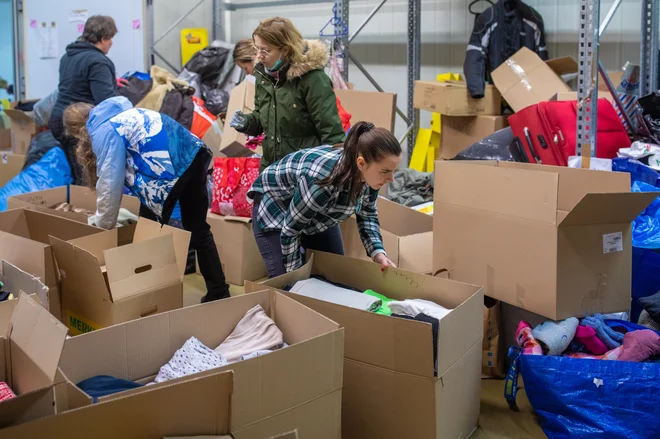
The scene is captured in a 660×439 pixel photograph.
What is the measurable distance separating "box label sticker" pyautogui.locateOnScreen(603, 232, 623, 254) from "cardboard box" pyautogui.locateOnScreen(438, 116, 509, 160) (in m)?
1.95

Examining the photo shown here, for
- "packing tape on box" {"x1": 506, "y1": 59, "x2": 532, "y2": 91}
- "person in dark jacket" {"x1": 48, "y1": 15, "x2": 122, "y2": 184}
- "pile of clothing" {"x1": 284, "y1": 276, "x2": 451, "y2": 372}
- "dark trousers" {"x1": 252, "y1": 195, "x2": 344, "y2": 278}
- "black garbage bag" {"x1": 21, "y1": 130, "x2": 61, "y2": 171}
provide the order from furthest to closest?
1. "black garbage bag" {"x1": 21, "y1": 130, "x2": 61, "y2": 171}
2. "packing tape on box" {"x1": 506, "y1": 59, "x2": 532, "y2": 91}
3. "person in dark jacket" {"x1": 48, "y1": 15, "x2": 122, "y2": 184}
4. "dark trousers" {"x1": 252, "y1": 195, "x2": 344, "y2": 278}
5. "pile of clothing" {"x1": 284, "y1": 276, "x2": 451, "y2": 372}

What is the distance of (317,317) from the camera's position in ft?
6.05

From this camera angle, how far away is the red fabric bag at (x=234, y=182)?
3773 mm

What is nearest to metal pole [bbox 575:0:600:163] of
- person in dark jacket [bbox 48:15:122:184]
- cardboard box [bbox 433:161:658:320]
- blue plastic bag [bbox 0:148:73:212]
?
cardboard box [bbox 433:161:658:320]

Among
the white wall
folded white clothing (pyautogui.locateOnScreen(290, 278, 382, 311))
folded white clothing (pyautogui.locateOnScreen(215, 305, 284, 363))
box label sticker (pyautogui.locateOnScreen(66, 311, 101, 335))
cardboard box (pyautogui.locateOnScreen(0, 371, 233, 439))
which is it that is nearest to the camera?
cardboard box (pyautogui.locateOnScreen(0, 371, 233, 439))

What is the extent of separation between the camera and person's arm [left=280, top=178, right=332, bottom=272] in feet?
7.13

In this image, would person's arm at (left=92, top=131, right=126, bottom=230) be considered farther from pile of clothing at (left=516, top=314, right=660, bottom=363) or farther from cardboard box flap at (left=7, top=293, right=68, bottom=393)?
pile of clothing at (left=516, top=314, right=660, bottom=363)

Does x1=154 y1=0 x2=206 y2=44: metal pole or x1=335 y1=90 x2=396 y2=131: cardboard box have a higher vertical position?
x1=154 y1=0 x2=206 y2=44: metal pole

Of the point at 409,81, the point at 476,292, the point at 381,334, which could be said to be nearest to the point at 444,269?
the point at 476,292

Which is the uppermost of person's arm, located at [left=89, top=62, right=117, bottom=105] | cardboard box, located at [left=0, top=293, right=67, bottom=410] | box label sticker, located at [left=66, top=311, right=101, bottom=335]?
person's arm, located at [left=89, top=62, right=117, bottom=105]

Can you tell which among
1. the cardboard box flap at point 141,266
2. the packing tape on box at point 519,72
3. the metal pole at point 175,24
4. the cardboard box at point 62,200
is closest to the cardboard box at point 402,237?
the cardboard box flap at point 141,266

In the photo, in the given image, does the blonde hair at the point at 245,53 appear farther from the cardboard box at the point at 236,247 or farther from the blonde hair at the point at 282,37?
the blonde hair at the point at 282,37

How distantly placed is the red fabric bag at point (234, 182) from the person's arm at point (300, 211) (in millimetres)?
1463

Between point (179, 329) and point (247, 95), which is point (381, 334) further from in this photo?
point (247, 95)
